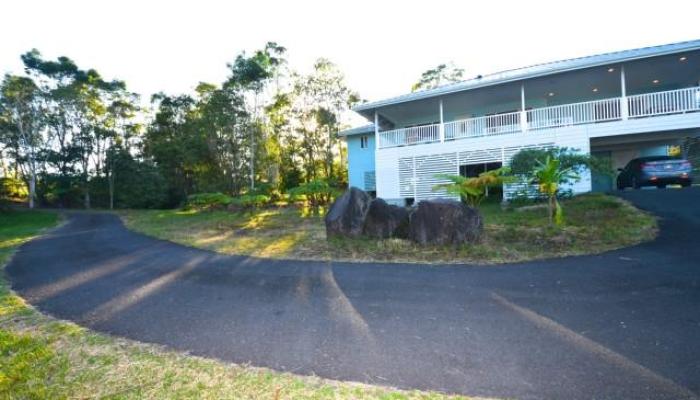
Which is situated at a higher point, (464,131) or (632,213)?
(464,131)

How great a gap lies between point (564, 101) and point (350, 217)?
15.4 meters

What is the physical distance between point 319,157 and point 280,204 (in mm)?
10651

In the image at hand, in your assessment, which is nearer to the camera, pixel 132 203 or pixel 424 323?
pixel 424 323

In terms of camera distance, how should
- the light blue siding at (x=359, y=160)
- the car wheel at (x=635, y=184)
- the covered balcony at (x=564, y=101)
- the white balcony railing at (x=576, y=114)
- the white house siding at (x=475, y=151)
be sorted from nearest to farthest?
the white house siding at (x=475, y=151) < the covered balcony at (x=564, y=101) < the car wheel at (x=635, y=184) < the white balcony railing at (x=576, y=114) < the light blue siding at (x=359, y=160)

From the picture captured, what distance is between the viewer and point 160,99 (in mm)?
28984

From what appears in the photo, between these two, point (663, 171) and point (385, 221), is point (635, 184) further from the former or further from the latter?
point (385, 221)

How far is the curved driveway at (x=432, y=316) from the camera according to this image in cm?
259

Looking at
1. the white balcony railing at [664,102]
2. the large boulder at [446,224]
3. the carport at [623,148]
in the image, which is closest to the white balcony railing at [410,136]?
the carport at [623,148]

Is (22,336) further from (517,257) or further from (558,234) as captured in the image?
(558,234)

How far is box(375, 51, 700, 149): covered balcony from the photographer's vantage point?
1263cm

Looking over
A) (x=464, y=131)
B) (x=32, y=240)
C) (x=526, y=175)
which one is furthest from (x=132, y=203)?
(x=526, y=175)

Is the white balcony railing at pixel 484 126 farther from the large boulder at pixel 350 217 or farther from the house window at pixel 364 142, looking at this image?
the large boulder at pixel 350 217

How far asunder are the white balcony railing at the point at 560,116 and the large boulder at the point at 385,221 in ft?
28.3

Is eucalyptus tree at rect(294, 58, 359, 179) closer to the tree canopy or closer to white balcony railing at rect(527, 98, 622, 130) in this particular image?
the tree canopy
